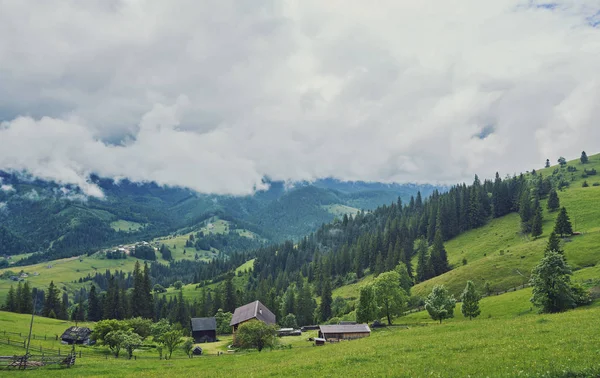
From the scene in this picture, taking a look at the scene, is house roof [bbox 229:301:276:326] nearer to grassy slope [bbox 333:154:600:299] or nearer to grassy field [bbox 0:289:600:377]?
grassy slope [bbox 333:154:600:299]

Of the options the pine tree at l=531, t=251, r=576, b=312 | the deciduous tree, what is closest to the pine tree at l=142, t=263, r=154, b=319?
the deciduous tree

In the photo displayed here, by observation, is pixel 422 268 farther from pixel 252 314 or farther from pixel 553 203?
pixel 252 314

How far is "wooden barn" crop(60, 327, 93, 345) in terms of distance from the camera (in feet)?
309

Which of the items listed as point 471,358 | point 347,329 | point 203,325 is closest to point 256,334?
point 347,329

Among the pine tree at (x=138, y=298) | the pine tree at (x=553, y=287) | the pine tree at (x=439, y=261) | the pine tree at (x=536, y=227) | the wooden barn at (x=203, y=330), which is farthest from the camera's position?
the pine tree at (x=439, y=261)

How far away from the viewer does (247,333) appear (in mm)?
74375

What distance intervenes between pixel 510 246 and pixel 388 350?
423 ft

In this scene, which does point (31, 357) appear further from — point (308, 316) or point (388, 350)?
point (308, 316)

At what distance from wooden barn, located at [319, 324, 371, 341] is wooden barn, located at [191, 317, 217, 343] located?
157ft

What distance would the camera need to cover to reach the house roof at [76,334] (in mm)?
94906

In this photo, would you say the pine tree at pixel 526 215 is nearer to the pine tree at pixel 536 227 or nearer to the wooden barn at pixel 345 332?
the pine tree at pixel 536 227

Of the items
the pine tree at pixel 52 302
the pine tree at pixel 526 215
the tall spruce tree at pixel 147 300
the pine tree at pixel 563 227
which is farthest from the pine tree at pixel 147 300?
the pine tree at pixel 526 215

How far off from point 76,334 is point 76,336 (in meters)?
0.76

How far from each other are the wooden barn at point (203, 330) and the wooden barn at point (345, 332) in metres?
47.9
